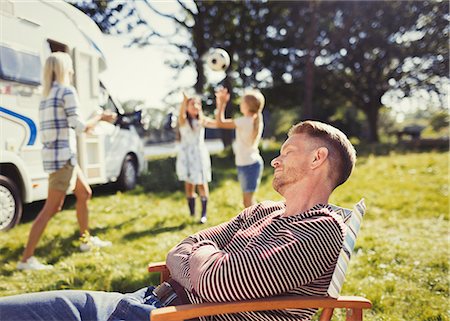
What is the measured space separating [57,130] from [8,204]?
139 cm

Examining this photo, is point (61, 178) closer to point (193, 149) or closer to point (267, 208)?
point (193, 149)

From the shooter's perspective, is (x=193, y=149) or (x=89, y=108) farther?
(x=89, y=108)

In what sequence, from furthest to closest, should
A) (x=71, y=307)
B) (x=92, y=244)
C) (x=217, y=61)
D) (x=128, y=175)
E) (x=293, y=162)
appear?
1. (x=128, y=175)
2. (x=217, y=61)
3. (x=92, y=244)
4. (x=293, y=162)
5. (x=71, y=307)

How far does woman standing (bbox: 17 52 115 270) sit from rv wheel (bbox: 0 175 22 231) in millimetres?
968

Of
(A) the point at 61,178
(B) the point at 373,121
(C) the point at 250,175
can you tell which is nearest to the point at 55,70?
(A) the point at 61,178

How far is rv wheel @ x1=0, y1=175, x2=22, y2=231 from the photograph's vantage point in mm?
3863

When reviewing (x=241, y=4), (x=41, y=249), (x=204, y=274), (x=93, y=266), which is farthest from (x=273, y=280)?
(x=241, y=4)

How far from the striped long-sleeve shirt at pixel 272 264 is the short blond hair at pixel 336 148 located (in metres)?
0.14

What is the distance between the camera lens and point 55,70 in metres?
2.95

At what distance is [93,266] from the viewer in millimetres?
3215

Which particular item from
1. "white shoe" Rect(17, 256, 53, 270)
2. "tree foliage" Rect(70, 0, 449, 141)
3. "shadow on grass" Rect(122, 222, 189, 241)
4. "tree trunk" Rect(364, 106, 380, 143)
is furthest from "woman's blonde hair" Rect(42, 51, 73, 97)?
"tree trunk" Rect(364, 106, 380, 143)

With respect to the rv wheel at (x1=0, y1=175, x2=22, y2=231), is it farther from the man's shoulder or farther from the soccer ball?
the man's shoulder

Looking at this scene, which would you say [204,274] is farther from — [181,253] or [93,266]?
[93,266]

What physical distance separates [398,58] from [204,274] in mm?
18928
